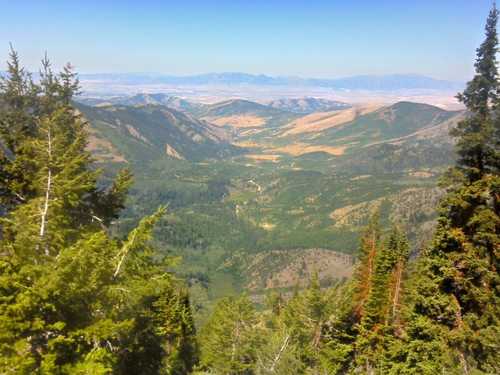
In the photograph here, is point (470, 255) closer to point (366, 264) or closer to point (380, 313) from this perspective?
point (380, 313)

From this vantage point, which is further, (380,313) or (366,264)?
(366,264)

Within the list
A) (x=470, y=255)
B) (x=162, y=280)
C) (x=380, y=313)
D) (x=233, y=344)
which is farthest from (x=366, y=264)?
(x=162, y=280)

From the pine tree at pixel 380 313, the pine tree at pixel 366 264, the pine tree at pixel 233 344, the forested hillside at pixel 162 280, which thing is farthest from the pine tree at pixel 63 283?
the pine tree at pixel 366 264

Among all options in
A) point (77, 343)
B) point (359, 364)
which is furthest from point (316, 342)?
point (77, 343)

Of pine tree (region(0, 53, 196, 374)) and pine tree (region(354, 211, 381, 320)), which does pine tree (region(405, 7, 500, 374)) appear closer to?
pine tree (region(354, 211, 381, 320))

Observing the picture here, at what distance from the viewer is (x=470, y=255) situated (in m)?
25.0

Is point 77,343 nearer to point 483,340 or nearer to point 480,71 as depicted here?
point 483,340

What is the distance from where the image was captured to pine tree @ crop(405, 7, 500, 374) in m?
24.7

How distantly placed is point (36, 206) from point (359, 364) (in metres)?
31.6

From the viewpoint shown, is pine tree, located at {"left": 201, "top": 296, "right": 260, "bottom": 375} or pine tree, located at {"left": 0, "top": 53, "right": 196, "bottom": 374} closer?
pine tree, located at {"left": 0, "top": 53, "right": 196, "bottom": 374}

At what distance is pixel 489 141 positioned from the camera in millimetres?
25719

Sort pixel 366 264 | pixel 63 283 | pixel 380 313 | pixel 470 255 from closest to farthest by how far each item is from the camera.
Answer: pixel 63 283, pixel 470 255, pixel 380 313, pixel 366 264

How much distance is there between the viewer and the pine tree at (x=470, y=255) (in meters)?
24.7

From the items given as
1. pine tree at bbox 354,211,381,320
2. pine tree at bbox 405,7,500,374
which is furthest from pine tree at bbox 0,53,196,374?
pine tree at bbox 354,211,381,320
